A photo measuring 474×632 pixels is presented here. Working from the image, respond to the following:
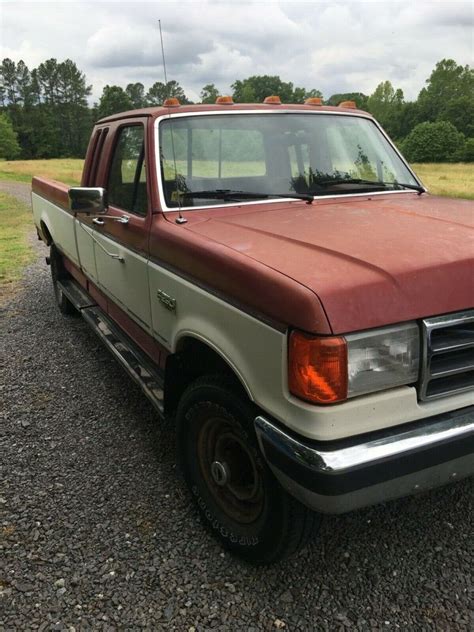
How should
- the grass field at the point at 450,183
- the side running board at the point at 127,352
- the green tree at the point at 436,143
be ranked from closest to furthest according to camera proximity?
the side running board at the point at 127,352, the grass field at the point at 450,183, the green tree at the point at 436,143

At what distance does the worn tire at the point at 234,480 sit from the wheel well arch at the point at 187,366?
0.43 ft

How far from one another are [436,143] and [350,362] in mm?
71987

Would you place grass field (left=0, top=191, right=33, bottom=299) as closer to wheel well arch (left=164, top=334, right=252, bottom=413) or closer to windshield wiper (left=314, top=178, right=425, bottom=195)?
wheel well arch (left=164, top=334, right=252, bottom=413)

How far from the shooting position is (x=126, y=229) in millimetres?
3293

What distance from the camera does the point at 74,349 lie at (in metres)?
5.11

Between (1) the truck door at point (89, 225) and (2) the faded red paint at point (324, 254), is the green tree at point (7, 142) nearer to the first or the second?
(1) the truck door at point (89, 225)

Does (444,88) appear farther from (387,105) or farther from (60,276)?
(60,276)

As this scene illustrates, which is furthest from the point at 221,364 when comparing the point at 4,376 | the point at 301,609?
the point at 4,376

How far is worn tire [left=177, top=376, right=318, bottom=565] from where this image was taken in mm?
2168

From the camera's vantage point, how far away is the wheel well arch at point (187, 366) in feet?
8.34

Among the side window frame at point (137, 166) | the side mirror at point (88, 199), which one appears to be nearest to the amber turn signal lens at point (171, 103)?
the side window frame at point (137, 166)

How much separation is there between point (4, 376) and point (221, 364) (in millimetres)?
2803

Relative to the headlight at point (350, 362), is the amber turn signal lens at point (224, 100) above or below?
above

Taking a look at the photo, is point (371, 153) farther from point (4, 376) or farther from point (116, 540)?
point (4, 376)
